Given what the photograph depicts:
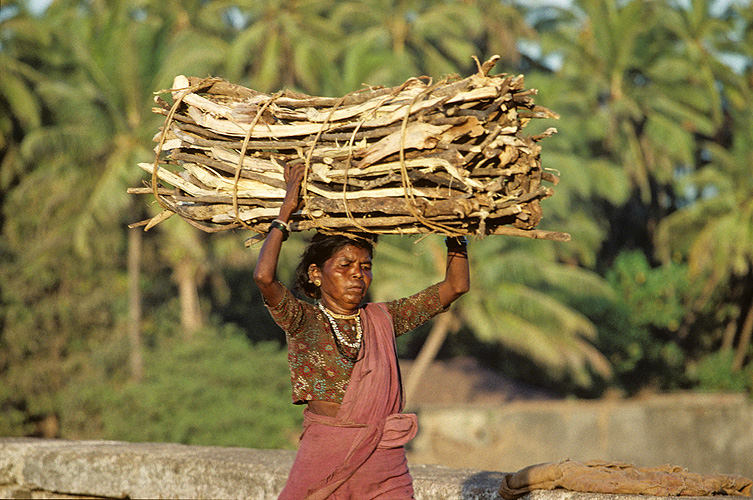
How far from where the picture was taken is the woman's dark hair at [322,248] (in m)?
3.28

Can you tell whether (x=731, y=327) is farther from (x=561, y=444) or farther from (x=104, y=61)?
(x=104, y=61)

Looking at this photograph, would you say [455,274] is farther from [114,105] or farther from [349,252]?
[114,105]

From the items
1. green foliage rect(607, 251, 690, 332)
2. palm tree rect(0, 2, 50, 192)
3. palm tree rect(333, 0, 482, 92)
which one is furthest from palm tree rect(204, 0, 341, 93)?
green foliage rect(607, 251, 690, 332)

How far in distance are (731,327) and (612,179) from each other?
16.9ft

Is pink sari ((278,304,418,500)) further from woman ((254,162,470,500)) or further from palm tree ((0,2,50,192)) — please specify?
palm tree ((0,2,50,192))

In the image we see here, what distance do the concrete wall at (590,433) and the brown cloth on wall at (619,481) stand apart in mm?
17269

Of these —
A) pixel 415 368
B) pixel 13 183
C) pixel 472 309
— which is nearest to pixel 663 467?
pixel 472 309

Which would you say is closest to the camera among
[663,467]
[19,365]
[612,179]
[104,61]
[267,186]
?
[267,186]

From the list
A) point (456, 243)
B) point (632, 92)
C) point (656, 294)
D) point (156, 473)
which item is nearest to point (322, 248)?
point (456, 243)

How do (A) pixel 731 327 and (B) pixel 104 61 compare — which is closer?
(B) pixel 104 61

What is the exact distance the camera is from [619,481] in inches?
140

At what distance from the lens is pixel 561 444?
2080 cm

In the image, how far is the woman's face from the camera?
128 inches

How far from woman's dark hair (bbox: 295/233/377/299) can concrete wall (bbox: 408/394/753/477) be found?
1776cm
